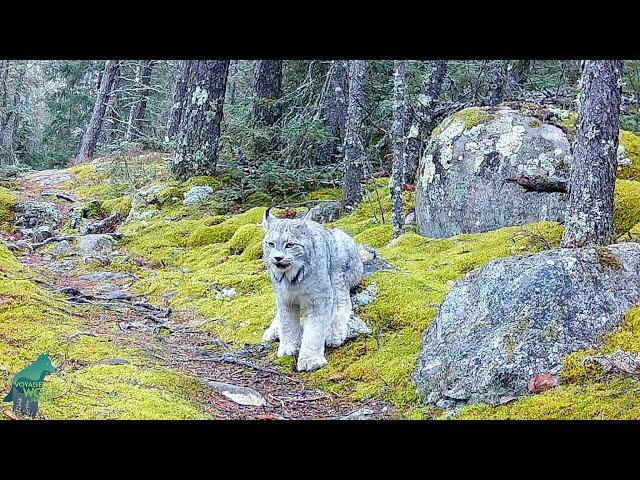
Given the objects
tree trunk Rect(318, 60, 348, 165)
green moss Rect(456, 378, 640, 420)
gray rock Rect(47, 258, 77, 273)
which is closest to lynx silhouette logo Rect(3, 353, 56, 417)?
green moss Rect(456, 378, 640, 420)

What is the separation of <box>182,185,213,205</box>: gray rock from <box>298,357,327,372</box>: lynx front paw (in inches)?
277

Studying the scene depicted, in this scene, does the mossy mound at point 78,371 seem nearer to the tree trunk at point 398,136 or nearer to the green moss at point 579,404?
the green moss at point 579,404

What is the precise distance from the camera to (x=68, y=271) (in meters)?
9.11

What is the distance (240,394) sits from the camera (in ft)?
16.1

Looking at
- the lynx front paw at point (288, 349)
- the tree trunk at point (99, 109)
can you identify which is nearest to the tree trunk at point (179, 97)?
the tree trunk at point (99, 109)

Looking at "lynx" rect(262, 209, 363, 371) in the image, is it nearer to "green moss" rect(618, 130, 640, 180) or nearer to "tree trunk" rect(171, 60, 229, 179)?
"green moss" rect(618, 130, 640, 180)

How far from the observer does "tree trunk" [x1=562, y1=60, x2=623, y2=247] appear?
5273 mm

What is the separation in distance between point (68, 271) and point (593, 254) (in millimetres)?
7057

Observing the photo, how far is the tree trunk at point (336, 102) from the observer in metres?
11.8

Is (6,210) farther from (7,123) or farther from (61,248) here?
(7,123)

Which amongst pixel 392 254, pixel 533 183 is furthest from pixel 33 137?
pixel 533 183

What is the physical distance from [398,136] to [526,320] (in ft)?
15.4

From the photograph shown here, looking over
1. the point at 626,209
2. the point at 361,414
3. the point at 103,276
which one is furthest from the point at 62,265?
the point at 626,209
